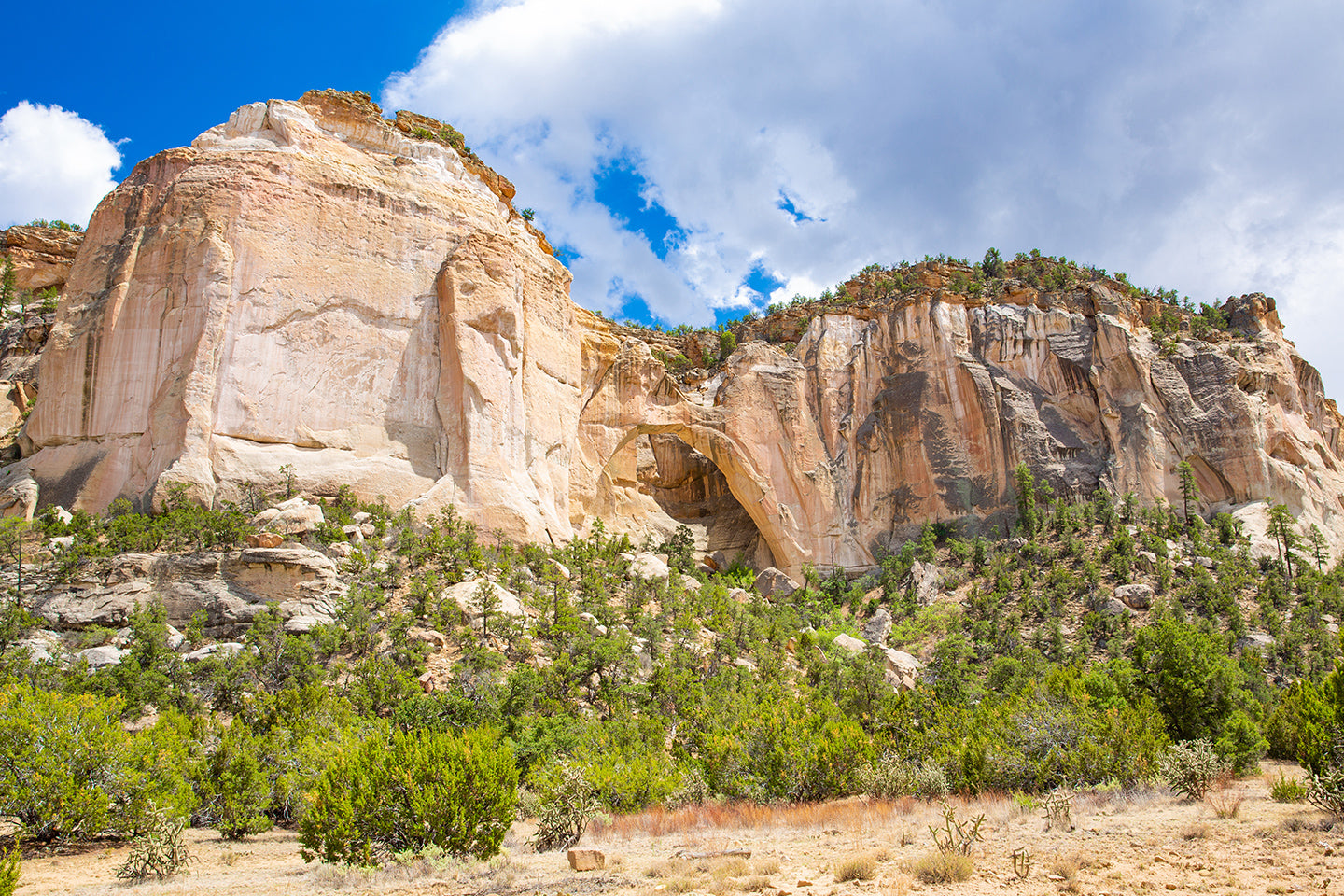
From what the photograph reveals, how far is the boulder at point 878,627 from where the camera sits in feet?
112

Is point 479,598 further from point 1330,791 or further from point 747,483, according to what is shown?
point 747,483

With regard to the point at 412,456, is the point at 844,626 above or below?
below

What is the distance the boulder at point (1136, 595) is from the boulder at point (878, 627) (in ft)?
28.7

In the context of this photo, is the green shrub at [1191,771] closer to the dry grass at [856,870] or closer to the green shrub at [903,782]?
the green shrub at [903,782]

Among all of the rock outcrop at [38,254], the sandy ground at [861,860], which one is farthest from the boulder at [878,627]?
the rock outcrop at [38,254]

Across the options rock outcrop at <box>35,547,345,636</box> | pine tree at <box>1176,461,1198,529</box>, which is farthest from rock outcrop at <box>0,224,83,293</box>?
pine tree at <box>1176,461,1198,529</box>

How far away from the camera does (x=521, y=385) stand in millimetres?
33125

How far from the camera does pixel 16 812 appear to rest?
37.4 feet

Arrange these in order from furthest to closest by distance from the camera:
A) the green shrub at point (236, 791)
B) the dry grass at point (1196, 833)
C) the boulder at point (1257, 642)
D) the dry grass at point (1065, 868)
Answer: the boulder at point (1257, 642) < the green shrub at point (236, 791) < the dry grass at point (1196, 833) < the dry grass at point (1065, 868)

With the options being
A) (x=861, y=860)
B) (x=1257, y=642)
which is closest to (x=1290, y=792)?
(x=861, y=860)

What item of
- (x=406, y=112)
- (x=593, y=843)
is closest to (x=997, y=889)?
(x=593, y=843)

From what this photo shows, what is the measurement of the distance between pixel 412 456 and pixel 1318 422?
4648 cm

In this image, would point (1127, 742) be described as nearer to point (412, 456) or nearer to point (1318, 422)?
point (412, 456)

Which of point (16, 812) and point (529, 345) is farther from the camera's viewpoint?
point (529, 345)
